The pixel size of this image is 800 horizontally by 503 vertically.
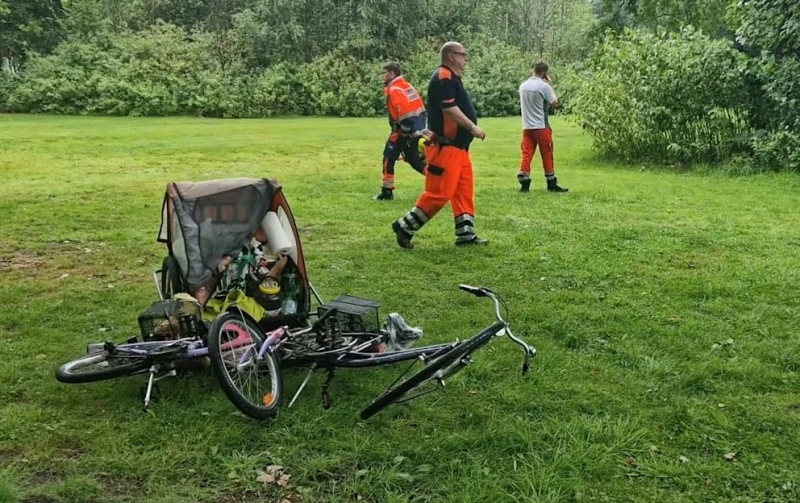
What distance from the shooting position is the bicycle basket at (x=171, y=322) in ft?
12.2

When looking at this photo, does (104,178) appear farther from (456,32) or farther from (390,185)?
(456,32)

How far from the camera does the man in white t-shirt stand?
9.73 meters

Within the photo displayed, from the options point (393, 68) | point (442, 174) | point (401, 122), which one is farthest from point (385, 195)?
point (442, 174)

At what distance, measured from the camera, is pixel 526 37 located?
40.6 metres

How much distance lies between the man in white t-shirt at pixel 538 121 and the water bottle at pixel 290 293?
20.3 ft

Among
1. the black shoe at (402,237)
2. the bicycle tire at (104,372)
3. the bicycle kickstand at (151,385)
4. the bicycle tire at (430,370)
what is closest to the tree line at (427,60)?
the black shoe at (402,237)

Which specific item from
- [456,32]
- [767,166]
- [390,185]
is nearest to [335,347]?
[390,185]

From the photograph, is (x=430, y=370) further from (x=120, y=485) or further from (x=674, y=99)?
(x=674, y=99)

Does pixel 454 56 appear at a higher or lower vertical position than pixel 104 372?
higher

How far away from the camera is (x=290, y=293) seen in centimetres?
434

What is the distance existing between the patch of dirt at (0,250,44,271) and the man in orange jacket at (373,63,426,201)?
434cm

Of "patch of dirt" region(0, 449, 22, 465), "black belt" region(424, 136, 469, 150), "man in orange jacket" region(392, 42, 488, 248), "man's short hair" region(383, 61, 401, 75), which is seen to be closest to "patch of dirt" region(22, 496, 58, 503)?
"patch of dirt" region(0, 449, 22, 465)

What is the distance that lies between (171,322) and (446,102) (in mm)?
3587

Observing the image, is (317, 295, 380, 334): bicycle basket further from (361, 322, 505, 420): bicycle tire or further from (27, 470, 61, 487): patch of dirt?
(27, 470, 61, 487): patch of dirt
